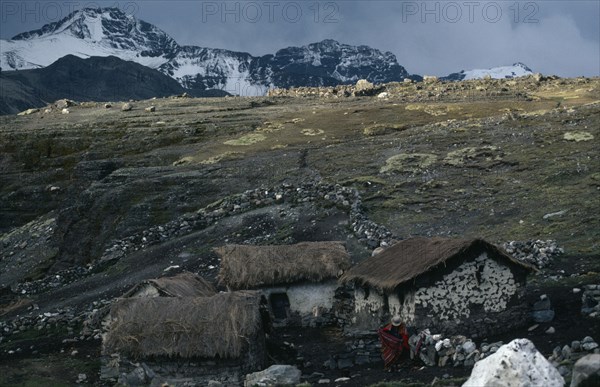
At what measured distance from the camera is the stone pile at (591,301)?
27930 mm

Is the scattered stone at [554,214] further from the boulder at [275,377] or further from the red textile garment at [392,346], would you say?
the boulder at [275,377]

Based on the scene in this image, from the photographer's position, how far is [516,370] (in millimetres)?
15578

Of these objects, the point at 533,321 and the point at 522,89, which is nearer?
the point at 533,321

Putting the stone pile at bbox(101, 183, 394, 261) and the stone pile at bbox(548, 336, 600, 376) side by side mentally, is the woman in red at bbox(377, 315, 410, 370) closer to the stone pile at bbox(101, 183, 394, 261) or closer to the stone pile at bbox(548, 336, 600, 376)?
the stone pile at bbox(548, 336, 600, 376)

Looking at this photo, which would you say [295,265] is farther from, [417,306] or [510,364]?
[510,364]

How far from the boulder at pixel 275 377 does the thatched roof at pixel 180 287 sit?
29.7ft

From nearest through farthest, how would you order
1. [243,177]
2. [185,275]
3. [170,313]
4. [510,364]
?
[510,364]
[170,313]
[185,275]
[243,177]

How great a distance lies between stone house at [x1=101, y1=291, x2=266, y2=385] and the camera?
2795 centimetres

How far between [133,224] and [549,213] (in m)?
29.6

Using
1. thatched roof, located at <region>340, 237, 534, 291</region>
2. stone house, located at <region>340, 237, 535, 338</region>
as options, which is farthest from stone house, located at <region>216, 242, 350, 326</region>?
stone house, located at <region>340, 237, 535, 338</region>

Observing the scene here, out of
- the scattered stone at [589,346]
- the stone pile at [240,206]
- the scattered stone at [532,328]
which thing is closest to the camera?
the scattered stone at [589,346]

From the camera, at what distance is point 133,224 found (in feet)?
203

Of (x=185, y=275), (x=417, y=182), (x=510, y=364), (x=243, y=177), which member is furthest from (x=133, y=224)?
(x=510, y=364)

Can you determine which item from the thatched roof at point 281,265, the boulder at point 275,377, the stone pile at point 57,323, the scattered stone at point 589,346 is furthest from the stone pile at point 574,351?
the stone pile at point 57,323
